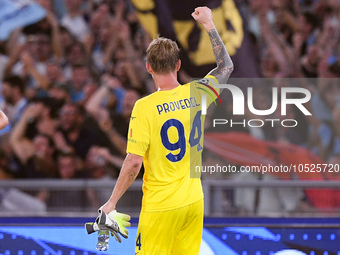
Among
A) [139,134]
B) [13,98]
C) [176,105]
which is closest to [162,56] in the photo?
[176,105]

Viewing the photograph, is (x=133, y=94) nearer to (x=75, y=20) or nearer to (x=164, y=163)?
(x=75, y=20)

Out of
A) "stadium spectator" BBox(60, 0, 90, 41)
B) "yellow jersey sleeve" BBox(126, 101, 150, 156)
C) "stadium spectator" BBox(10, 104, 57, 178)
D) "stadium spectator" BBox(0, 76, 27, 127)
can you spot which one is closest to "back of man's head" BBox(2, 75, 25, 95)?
"stadium spectator" BBox(0, 76, 27, 127)

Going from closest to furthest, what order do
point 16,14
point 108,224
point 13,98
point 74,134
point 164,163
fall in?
point 108,224
point 164,163
point 74,134
point 13,98
point 16,14

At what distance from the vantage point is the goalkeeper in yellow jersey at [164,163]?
109 inches

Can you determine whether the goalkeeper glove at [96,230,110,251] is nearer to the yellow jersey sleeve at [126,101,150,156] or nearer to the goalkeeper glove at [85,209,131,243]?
the goalkeeper glove at [85,209,131,243]

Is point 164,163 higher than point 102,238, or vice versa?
point 164,163

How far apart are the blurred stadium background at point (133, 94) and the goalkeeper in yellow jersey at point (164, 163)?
1689mm

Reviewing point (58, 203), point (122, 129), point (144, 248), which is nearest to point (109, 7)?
point (122, 129)

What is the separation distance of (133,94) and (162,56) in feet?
9.36

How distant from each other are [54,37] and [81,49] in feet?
1.10

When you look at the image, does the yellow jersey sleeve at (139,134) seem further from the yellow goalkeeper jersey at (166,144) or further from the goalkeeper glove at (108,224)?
the goalkeeper glove at (108,224)

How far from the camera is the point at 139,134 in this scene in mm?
2760

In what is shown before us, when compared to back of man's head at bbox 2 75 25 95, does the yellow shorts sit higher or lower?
lower

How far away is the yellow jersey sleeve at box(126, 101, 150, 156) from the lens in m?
2.75
